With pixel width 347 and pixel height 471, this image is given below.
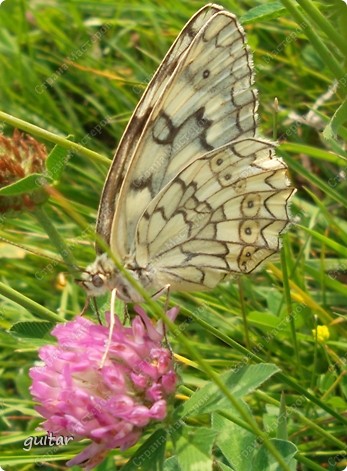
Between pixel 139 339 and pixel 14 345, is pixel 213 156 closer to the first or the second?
pixel 139 339

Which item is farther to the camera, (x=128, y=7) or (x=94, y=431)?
(x=128, y=7)

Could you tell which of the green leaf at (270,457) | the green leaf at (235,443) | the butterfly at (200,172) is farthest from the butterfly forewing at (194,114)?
the green leaf at (270,457)

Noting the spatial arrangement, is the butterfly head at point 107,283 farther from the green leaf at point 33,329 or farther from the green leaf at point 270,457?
the green leaf at point 270,457

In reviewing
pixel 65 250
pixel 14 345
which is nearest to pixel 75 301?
pixel 14 345

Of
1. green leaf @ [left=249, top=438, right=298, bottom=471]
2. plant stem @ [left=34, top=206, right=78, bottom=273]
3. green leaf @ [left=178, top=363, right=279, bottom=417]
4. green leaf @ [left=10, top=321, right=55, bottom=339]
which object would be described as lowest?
green leaf @ [left=249, top=438, right=298, bottom=471]

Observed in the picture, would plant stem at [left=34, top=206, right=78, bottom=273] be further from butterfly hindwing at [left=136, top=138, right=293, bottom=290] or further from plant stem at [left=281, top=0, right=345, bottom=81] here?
plant stem at [left=281, top=0, right=345, bottom=81]

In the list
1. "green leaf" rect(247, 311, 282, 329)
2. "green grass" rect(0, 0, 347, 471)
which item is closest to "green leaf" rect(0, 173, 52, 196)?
"green grass" rect(0, 0, 347, 471)
